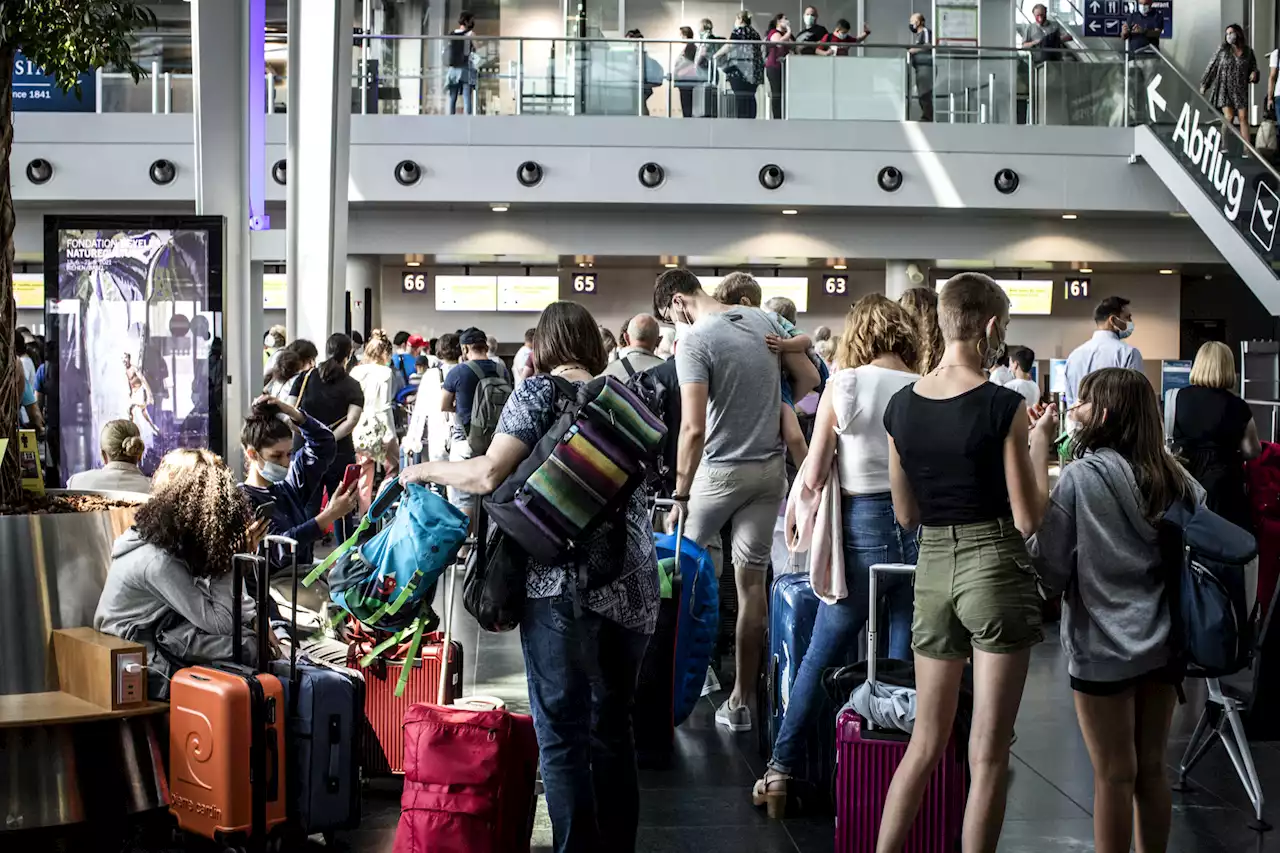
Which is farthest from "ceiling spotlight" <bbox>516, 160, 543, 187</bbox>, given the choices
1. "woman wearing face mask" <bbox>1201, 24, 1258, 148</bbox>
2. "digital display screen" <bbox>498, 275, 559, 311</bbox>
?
"woman wearing face mask" <bbox>1201, 24, 1258, 148</bbox>

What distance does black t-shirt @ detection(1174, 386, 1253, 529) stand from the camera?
6918 millimetres

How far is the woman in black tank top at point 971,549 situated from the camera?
10.9ft

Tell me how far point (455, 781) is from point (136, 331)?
3903mm

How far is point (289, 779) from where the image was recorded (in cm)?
408

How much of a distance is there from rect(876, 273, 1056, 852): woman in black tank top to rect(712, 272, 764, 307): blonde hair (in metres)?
1.99

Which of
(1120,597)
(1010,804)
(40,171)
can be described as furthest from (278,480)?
(40,171)

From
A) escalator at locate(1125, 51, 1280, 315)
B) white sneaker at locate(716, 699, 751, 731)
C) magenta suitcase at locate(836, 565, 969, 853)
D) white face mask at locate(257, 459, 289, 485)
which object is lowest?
white sneaker at locate(716, 699, 751, 731)

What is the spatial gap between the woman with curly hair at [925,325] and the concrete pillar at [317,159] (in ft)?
28.2

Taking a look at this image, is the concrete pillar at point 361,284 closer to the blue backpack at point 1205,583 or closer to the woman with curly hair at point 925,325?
the woman with curly hair at point 925,325

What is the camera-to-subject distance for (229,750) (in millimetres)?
3893

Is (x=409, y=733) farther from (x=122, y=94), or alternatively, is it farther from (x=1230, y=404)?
(x=122, y=94)

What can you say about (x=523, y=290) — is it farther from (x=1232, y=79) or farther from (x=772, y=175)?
(x=1232, y=79)

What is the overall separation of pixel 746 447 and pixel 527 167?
45.0 ft

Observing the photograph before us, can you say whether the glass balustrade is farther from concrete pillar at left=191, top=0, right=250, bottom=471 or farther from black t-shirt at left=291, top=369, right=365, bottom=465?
concrete pillar at left=191, top=0, right=250, bottom=471
